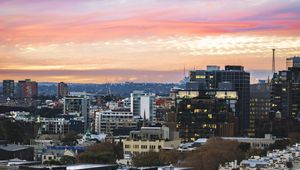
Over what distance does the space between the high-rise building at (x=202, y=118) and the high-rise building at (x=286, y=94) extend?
139 ft

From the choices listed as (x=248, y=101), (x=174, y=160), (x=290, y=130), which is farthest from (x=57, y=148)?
(x=248, y=101)

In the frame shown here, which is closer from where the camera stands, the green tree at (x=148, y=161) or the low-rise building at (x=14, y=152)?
the green tree at (x=148, y=161)

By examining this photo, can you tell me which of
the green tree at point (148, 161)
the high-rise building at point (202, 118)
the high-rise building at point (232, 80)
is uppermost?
the high-rise building at point (232, 80)

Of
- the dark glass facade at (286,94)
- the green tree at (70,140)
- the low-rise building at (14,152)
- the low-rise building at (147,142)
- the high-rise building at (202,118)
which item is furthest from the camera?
the dark glass facade at (286,94)

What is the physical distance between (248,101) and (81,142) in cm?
7060

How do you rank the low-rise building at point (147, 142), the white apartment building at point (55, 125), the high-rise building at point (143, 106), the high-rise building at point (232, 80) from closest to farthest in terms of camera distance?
the low-rise building at point (147, 142) < the white apartment building at point (55, 125) < the high-rise building at point (232, 80) < the high-rise building at point (143, 106)

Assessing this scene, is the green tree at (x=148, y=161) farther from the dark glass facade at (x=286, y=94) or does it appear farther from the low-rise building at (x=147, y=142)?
the dark glass facade at (x=286, y=94)

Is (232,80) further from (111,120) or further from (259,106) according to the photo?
(111,120)

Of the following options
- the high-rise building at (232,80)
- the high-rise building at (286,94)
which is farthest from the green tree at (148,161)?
the high-rise building at (286,94)

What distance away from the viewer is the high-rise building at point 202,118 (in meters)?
111

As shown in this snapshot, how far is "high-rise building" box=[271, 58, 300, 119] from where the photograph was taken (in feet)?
535

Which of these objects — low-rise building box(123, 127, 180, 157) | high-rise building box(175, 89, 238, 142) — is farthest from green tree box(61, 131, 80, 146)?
high-rise building box(175, 89, 238, 142)

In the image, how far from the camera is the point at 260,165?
177ft

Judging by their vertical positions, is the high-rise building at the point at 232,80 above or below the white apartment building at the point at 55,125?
above
